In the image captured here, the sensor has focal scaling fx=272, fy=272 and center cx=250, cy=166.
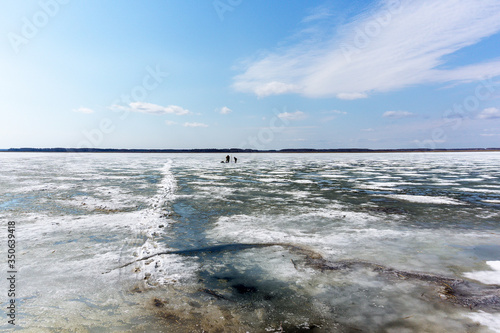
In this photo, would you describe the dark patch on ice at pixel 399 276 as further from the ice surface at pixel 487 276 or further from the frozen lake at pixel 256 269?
the ice surface at pixel 487 276

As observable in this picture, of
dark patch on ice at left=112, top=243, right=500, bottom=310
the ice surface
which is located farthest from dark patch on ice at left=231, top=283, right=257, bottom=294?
the ice surface

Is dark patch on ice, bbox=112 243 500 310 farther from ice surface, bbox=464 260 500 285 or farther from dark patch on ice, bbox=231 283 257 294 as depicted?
ice surface, bbox=464 260 500 285

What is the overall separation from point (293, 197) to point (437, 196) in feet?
19.3

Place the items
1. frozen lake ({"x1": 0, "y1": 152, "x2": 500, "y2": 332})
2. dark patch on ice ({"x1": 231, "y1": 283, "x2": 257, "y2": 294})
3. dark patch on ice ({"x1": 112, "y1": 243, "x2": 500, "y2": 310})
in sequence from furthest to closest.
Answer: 1. dark patch on ice ({"x1": 231, "y1": 283, "x2": 257, "y2": 294})
2. dark patch on ice ({"x1": 112, "y1": 243, "x2": 500, "y2": 310})
3. frozen lake ({"x1": 0, "y1": 152, "x2": 500, "y2": 332})

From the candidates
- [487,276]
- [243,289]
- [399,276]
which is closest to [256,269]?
[243,289]

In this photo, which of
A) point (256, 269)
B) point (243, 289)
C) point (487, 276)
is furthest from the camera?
point (256, 269)

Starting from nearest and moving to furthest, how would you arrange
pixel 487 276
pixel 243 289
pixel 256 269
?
pixel 243 289 < pixel 487 276 < pixel 256 269

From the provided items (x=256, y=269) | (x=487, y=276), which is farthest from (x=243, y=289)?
(x=487, y=276)

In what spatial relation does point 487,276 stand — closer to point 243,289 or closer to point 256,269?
point 256,269

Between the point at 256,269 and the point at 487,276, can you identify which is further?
the point at 256,269

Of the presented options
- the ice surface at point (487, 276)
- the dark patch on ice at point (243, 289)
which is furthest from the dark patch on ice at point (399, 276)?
the ice surface at point (487, 276)

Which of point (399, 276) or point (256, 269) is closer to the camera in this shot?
point (399, 276)

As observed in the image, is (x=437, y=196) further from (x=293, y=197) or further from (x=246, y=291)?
(x=246, y=291)

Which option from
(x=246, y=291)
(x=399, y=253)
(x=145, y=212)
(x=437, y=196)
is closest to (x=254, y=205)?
(x=145, y=212)
